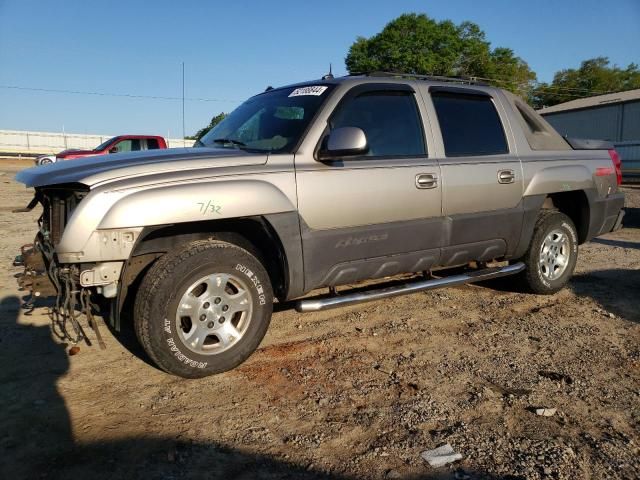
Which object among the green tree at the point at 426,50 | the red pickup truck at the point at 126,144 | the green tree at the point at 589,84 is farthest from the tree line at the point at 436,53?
the red pickup truck at the point at 126,144

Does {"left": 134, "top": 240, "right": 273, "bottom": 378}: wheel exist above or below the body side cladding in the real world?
below

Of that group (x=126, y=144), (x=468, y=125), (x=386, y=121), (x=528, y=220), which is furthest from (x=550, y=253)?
(x=126, y=144)

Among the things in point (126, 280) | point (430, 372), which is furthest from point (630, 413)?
point (126, 280)

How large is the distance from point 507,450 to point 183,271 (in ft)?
6.62

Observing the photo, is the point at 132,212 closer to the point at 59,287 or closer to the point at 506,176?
the point at 59,287

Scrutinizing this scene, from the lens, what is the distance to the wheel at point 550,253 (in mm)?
5008

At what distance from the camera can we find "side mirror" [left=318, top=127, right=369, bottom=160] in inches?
135

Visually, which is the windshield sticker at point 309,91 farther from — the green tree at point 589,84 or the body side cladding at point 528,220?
the green tree at point 589,84

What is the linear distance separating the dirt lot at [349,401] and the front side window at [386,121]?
1.48m

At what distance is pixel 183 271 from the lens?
3.11m

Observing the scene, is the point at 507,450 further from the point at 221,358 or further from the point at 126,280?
the point at 126,280

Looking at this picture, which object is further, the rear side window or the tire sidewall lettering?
the rear side window

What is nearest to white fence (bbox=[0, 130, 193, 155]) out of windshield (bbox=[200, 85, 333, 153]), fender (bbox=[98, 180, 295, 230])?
Result: windshield (bbox=[200, 85, 333, 153])

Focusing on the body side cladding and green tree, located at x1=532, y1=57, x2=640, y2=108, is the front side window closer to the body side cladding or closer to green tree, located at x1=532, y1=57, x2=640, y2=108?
the body side cladding
